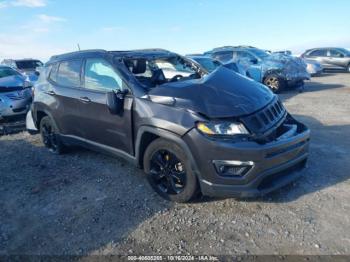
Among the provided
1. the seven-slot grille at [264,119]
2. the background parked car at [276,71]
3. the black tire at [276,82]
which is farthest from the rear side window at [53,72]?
the black tire at [276,82]

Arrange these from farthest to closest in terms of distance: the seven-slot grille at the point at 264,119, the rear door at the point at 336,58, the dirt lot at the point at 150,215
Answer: the rear door at the point at 336,58, the seven-slot grille at the point at 264,119, the dirt lot at the point at 150,215

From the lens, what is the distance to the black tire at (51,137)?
5.53 metres

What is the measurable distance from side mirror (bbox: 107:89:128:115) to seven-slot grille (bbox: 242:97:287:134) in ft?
5.12

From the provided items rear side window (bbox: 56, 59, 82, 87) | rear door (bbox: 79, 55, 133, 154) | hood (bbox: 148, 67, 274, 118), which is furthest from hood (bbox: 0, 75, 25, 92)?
hood (bbox: 148, 67, 274, 118)

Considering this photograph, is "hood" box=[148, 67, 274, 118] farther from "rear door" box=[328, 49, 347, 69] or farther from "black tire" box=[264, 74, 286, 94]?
"rear door" box=[328, 49, 347, 69]

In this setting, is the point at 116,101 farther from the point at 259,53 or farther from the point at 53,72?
the point at 259,53

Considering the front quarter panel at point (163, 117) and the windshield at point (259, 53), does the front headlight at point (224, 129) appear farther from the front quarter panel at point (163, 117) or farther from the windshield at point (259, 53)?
the windshield at point (259, 53)

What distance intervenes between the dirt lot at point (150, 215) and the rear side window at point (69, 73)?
132 centimetres

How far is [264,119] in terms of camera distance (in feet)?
11.6

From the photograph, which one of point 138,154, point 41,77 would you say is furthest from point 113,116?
point 41,77

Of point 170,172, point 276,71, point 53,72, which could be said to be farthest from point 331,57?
point 170,172

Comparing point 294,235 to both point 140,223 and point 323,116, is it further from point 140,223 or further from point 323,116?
point 323,116

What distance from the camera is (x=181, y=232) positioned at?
3.25 m

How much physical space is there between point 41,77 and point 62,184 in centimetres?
232
